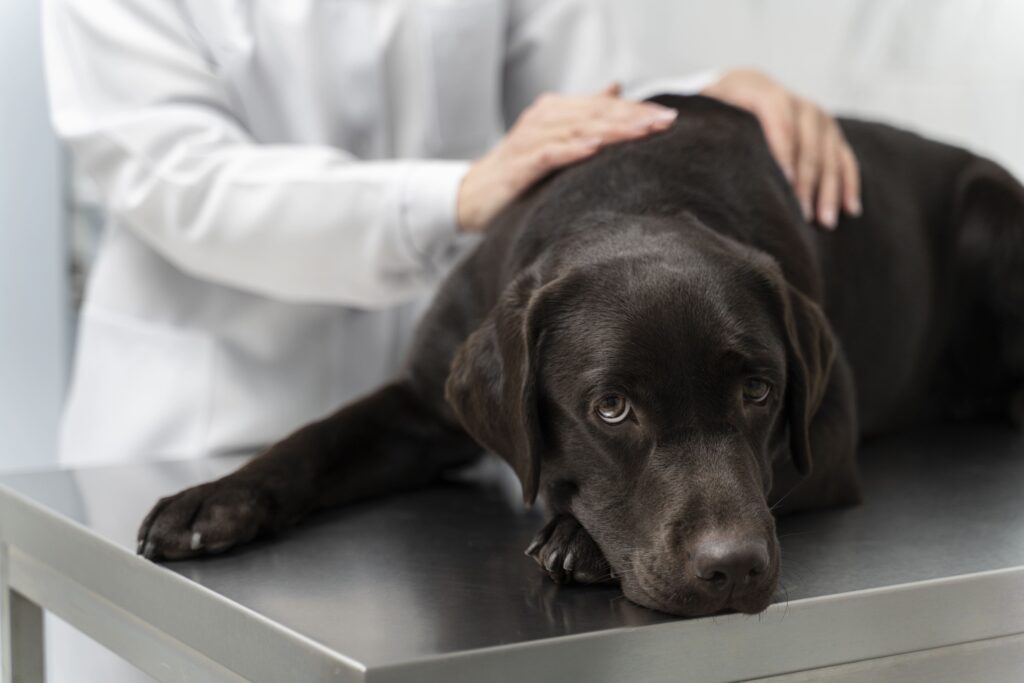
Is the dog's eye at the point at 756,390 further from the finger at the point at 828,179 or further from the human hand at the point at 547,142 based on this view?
the finger at the point at 828,179

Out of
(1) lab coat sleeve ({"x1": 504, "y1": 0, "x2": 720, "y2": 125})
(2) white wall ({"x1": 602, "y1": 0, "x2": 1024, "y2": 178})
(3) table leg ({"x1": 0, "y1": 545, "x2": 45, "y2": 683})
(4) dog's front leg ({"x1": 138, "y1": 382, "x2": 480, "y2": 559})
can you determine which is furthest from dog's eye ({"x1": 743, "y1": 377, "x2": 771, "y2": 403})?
(2) white wall ({"x1": 602, "y1": 0, "x2": 1024, "y2": 178})

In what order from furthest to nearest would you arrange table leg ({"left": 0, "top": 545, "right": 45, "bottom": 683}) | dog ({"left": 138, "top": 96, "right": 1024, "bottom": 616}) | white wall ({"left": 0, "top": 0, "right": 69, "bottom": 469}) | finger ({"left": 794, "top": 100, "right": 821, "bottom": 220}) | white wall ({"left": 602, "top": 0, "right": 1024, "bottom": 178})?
white wall ({"left": 602, "top": 0, "right": 1024, "bottom": 178}) → white wall ({"left": 0, "top": 0, "right": 69, "bottom": 469}) → finger ({"left": 794, "top": 100, "right": 821, "bottom": 220}) → table leg ({"left": 0, "top": 545, "right": 45, "bottom": 683}) → dog ({"left": 138, "top": 96, "right": 1024, "bottom": 616})

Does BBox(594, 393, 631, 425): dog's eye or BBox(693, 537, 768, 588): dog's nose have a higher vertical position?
BBox(594, 393, 631, 425): dog's eye

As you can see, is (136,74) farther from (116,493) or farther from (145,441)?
(116,493)

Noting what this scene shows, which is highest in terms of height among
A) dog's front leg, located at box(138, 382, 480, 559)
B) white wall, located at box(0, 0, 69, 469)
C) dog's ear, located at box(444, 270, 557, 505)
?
dog's ear, located at box(444, 270, 557, 505)

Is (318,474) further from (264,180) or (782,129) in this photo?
(782,129)

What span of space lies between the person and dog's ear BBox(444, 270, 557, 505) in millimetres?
345

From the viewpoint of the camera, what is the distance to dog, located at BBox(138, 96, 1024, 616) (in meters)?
0.98

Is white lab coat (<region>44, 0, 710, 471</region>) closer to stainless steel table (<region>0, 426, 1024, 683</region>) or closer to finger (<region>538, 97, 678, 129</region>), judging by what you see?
finger (<region>538, 97, 678, 129</region>)

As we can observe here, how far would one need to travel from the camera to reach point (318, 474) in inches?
49.1

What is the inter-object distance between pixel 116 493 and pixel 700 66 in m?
1.81

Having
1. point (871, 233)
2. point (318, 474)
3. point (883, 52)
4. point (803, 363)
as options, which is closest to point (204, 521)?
Result: point (318, 474)

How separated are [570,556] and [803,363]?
0.31m

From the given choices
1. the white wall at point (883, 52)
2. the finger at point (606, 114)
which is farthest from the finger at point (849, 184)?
the white wall at point (883, 52)
